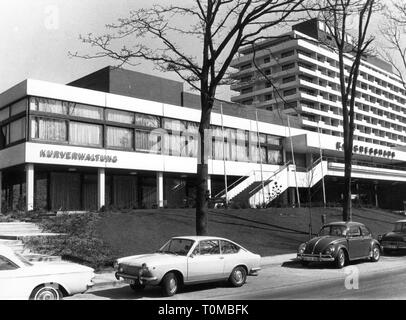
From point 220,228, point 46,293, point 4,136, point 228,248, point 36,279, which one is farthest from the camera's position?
point 4,136

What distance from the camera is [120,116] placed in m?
36.0

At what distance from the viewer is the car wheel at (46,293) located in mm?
9179

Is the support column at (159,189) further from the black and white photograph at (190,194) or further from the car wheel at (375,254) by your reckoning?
the car wheel at (375,254)

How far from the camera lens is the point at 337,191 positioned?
195ft

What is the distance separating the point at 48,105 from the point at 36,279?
24177 millimetres

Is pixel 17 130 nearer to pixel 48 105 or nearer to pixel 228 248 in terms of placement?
pixel 48 105

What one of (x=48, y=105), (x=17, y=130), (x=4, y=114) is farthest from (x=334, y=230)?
(x=4, y=114)

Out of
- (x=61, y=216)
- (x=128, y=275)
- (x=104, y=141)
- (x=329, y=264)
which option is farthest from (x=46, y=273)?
(x=104, y=141)

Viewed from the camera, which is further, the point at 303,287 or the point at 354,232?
the point at 354,232

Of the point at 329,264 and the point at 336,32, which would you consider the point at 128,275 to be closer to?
the point at 329,264

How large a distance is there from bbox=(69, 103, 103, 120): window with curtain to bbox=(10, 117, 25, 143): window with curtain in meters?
3.24

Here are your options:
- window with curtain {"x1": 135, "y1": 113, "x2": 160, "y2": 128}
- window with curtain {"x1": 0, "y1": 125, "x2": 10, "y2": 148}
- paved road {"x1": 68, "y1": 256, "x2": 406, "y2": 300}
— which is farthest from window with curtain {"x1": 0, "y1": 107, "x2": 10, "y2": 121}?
paved road {"x1": 68, "y1": 256, "x2": 406, "y2": 300}

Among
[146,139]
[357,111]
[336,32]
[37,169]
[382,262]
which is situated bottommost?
[382,262]

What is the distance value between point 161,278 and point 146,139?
26764 millimetres
